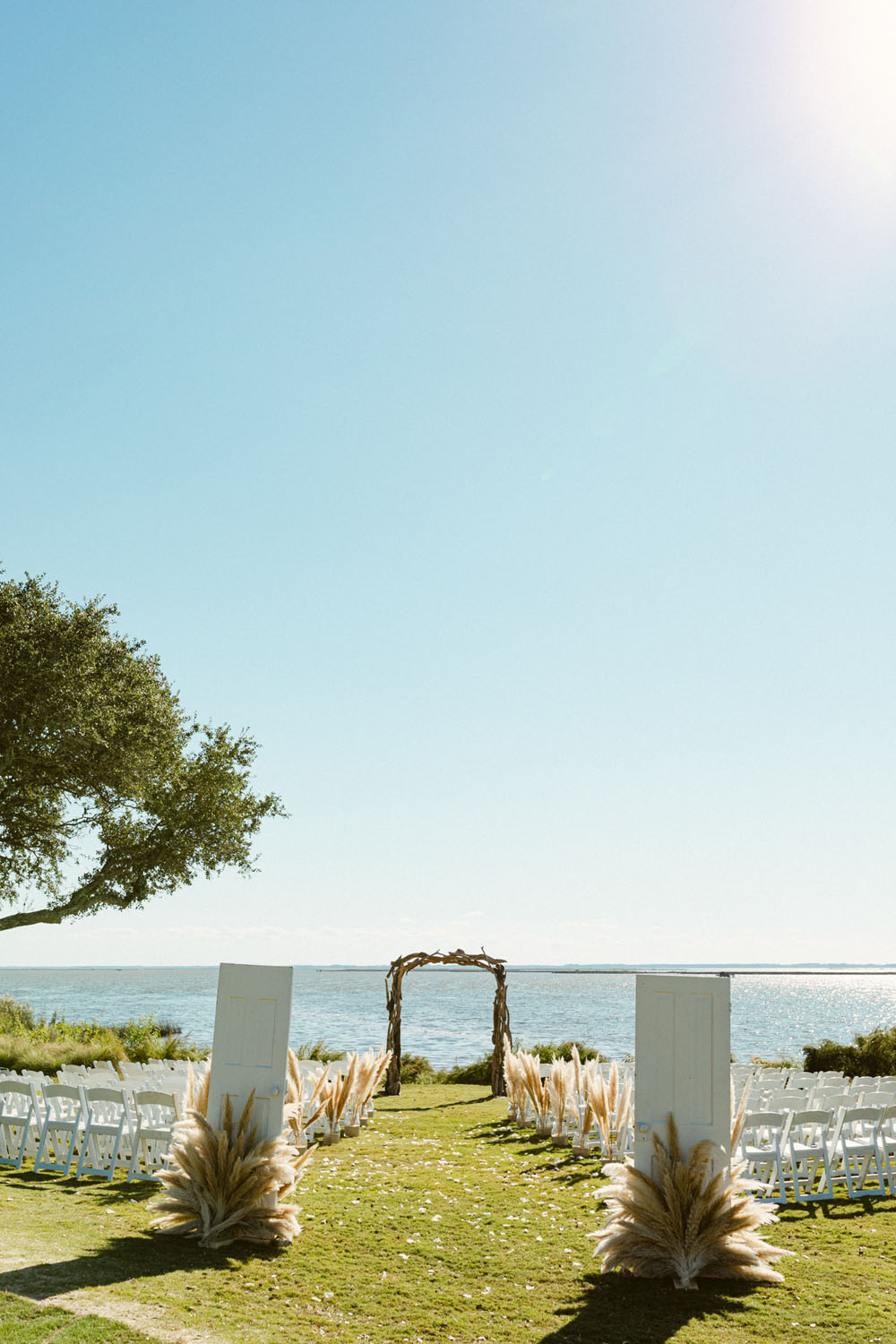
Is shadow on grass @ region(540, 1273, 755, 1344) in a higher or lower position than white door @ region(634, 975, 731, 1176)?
lower

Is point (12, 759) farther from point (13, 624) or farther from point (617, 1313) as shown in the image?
point (617, 1313)

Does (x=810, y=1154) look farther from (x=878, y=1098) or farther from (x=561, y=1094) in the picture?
(x=561, y=1094)

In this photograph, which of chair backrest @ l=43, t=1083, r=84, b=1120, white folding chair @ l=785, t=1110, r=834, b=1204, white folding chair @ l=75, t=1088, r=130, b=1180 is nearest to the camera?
white folding chair @ l=785, t=1110, r=834, b=1204

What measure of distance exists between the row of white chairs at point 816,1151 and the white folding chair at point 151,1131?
5748 millimetres

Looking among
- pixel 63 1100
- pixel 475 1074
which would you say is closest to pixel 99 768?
pixel 63 1100

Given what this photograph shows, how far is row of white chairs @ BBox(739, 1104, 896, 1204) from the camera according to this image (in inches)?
377

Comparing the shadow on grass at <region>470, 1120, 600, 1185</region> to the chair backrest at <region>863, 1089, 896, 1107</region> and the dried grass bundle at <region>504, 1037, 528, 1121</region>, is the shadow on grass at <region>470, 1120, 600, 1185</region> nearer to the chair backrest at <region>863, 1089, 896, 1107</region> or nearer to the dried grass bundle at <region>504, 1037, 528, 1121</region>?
the dried grass bundle at <region>504, 1037, 528, 1121</region>

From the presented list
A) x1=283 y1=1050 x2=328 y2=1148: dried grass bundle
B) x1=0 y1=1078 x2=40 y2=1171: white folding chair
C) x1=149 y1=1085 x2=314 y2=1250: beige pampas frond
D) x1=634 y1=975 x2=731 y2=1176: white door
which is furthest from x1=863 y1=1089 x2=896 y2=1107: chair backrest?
x1=0 y1=1078 x2=40 y2=1171: white folding chair

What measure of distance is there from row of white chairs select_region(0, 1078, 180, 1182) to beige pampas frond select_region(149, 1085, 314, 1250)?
193 cm

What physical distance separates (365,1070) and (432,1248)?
270 inches

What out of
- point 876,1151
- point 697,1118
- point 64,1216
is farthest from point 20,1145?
point 876,1151

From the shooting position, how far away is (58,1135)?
454 inches

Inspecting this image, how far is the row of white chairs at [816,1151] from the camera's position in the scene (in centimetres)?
958

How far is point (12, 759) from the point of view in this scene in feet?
52.3
